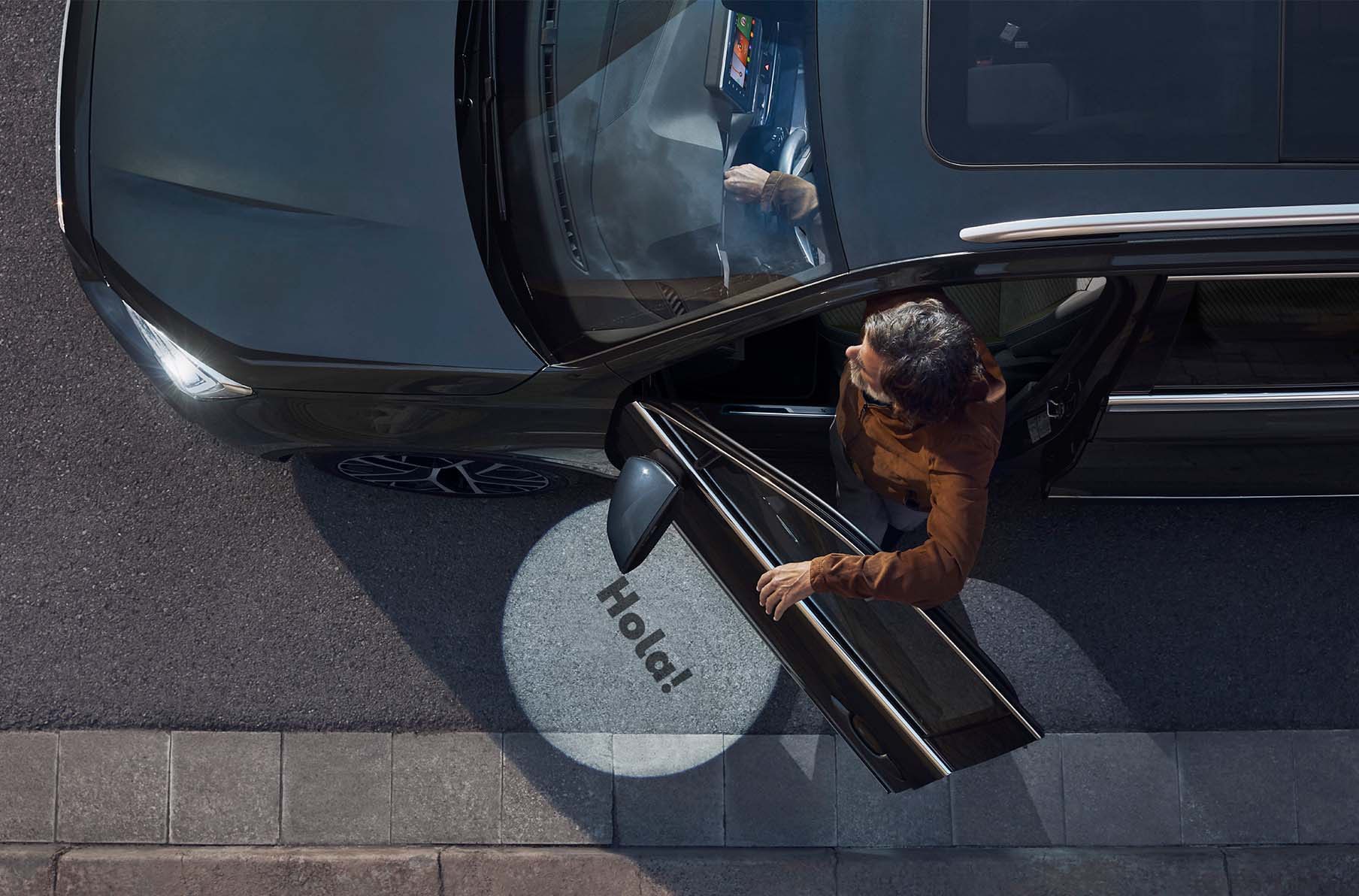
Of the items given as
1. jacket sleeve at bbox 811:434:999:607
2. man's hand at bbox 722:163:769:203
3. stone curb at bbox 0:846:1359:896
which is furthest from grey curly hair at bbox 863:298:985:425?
stone curb at bbox 0:846:1359:896

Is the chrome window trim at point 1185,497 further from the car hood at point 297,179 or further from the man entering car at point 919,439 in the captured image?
the car hood at point 297,179

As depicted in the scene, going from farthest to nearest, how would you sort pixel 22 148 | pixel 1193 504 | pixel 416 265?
pixel 22 148 → pixel 1193 504 → pixel 416 265

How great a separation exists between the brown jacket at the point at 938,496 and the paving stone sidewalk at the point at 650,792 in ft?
4.53

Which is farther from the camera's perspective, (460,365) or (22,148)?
(22,148)

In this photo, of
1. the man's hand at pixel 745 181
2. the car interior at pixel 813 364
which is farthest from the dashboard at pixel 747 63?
the car interior at pixel 813 364

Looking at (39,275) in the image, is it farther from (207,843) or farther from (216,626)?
(207,843)

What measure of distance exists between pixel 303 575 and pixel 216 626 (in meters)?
0.39

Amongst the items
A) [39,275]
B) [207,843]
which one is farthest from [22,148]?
[207,843]

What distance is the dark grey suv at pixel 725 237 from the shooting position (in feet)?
7.32

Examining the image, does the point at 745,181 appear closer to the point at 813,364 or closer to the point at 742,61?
the point at 742,61

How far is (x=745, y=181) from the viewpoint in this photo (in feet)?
8.18

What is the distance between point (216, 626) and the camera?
12.0ft

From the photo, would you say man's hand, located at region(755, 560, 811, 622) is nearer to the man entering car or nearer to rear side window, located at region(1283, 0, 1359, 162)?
the man entering car

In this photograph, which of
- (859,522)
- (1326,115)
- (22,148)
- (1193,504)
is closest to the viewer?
(1326,115)
